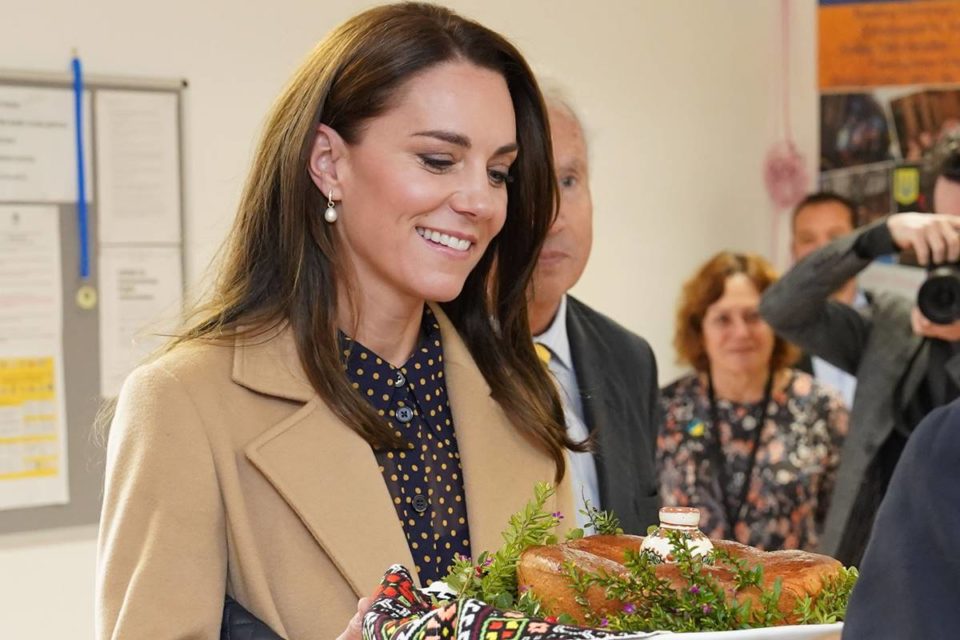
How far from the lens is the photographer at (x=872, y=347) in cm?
286

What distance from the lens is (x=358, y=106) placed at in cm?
156

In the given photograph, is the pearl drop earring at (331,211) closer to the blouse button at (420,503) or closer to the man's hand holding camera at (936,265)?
the blouse button at (420,503)

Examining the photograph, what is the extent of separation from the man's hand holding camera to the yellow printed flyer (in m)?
2.04

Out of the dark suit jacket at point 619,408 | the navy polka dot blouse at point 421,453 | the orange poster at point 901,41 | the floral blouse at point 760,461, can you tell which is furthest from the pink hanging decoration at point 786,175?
the navy polka dot blouse at point 421,453

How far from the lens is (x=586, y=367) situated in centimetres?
216

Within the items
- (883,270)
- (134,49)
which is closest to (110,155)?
(134,49)

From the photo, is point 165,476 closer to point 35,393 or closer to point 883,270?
point 35,393

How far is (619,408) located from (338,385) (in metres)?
0.74

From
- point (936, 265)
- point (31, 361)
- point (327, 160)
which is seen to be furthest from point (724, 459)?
point (327, 160)

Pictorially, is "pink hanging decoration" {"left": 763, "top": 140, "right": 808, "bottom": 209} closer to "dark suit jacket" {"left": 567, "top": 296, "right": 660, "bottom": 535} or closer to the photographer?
the photographer

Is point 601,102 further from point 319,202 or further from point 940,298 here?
point 319,202

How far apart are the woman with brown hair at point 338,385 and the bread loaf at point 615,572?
0.46m

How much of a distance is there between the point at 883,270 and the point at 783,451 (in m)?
1.18

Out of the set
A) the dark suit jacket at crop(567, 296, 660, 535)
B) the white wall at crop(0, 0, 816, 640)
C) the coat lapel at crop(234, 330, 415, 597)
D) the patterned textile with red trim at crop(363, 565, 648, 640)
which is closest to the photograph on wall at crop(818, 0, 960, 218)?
the white wall at crop(0, 0, 816, 640)
